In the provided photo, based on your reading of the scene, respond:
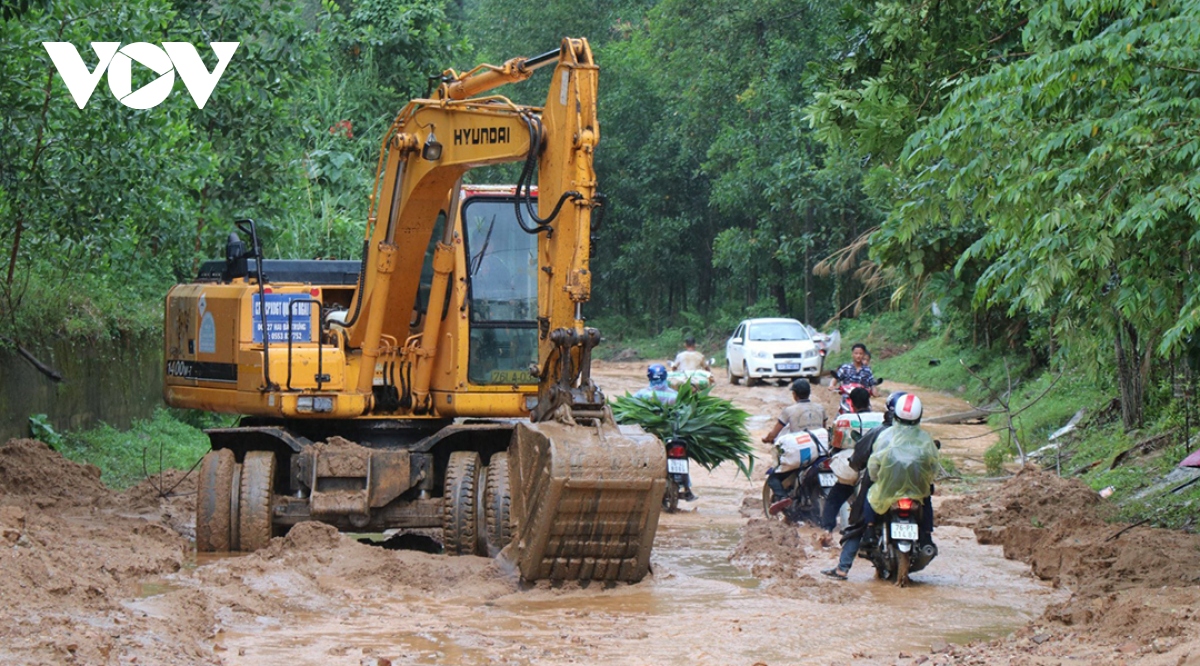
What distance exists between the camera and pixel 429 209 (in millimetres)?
11977

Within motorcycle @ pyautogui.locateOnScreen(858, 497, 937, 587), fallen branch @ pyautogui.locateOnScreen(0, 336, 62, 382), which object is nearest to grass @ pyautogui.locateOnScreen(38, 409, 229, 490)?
fallen branch @ pyautogui.locateOnScreen(0, 336, 62, 382)

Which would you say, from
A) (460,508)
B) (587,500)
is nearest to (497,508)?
(460,508)

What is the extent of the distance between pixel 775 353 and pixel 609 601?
73.2ft

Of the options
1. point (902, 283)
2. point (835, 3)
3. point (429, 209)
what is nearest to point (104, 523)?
point (429, 209)

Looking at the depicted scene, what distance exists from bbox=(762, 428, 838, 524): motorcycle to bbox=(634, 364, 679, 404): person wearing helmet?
1.80 metres

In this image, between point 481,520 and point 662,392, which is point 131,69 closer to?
point 662,392

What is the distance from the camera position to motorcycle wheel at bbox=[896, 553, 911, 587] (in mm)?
10555

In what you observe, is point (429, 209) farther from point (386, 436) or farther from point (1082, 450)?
point (1082, 450)

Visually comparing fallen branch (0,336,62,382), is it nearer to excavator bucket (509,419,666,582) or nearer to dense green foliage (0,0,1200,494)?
dense green foliage (0,0,1200,494)

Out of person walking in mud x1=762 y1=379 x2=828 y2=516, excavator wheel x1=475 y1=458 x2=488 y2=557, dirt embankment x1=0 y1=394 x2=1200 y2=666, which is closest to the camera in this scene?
dirt embankment x1=0 y1=394 x2=1200 y2=666

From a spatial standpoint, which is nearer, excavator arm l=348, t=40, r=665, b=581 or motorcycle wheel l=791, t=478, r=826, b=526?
excavator arm l=348, t=40, r=665, b=581

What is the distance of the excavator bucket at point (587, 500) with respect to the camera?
31.2 ft

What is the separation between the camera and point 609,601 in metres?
9.86

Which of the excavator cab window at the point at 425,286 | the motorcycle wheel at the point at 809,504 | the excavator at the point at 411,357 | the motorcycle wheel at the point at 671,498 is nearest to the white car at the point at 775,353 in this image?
the motorcycle wheel at the point at 671,498
